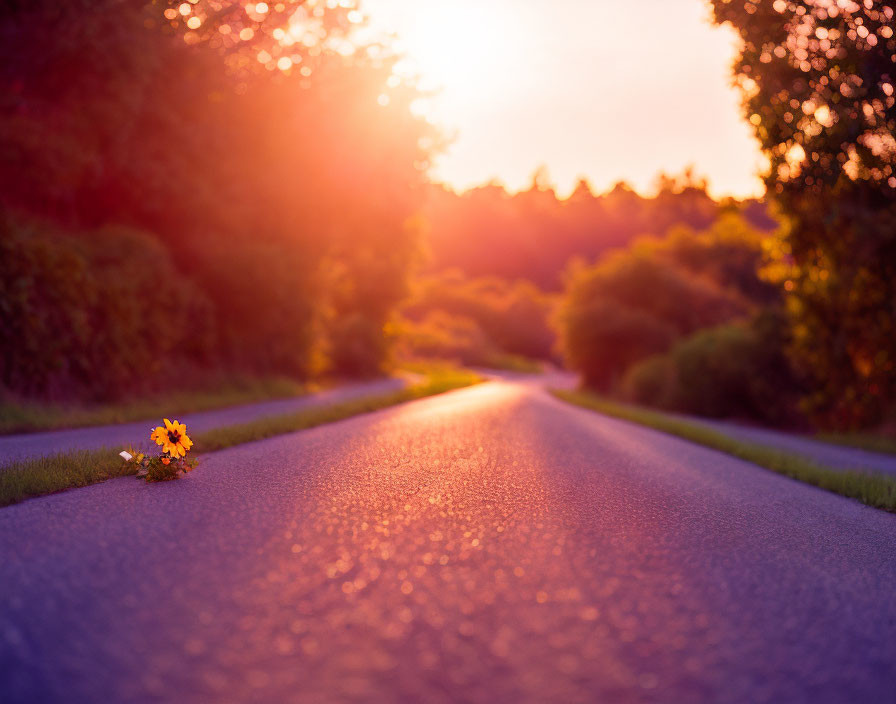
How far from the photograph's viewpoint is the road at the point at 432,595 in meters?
2.42

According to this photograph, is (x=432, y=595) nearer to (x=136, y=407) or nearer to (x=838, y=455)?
(x=838, y=455)

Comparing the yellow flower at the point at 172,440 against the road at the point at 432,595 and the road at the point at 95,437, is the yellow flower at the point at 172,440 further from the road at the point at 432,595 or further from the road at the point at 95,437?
the road at the point at 95,437

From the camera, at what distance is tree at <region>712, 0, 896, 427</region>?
10.9 metres

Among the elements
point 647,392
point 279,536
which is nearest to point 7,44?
point 279,536

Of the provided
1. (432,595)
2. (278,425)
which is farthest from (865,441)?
(432,595)

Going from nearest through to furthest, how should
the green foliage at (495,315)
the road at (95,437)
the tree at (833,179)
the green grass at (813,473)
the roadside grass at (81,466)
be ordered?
1. the roadside grass at (81,466)
2. the green grass at (813,473)
3. the road at (95,437)
4. the tree at (833,179)
5. the green foliage at (495,315)

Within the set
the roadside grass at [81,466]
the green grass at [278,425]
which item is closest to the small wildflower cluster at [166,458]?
the roadside grass at [81,466]

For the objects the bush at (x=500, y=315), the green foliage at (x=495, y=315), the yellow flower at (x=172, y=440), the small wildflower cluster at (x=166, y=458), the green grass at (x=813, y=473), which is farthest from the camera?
the bush at (x=500, y=315)

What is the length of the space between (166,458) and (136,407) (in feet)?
24.4

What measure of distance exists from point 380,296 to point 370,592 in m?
28.9

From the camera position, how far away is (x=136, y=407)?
12266mm

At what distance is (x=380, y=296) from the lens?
31656 mm

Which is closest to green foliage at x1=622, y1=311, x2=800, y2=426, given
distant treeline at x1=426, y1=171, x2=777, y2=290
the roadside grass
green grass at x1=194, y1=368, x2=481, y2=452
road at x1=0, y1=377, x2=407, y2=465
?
green grass at x1=194, y1=368, x2=481, y2=452

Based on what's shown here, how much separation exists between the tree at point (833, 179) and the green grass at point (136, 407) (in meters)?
11.6
